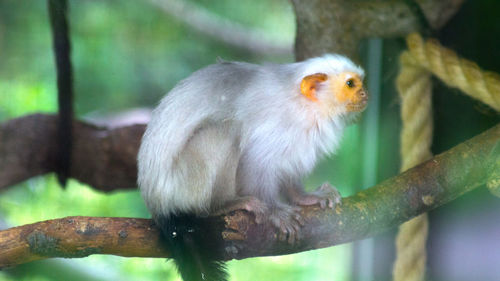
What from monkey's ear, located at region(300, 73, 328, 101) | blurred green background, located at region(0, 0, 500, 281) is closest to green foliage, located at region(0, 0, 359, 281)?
blurred green background, located at region(0, 0, 500, 281)

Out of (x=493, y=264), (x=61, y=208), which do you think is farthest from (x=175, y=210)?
(x=493, y=264)

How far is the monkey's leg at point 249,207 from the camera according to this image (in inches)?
61.1

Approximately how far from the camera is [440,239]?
4.84 feet

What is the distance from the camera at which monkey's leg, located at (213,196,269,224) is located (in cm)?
155

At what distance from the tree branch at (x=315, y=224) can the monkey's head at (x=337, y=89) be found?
0.84 ft

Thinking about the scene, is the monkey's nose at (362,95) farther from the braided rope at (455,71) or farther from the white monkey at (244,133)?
the braided rope at (455,71)

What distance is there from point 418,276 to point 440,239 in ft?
0.44

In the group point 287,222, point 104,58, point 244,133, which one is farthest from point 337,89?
point 104,58

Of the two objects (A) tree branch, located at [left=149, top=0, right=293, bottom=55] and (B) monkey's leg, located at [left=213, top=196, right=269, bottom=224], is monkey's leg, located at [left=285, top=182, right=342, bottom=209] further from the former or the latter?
(A) tree branch, located at [left=149, top=0, right=293, bottom=55]

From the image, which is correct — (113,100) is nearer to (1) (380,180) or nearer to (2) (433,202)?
(1) (380,180)

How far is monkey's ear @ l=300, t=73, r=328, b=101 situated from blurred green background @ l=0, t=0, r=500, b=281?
26cm

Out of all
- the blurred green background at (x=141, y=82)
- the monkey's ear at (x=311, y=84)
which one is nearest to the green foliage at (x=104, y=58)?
the blurred green background at (x=141, y=82)

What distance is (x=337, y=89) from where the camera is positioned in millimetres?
1604

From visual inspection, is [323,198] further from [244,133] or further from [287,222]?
[244,133]
